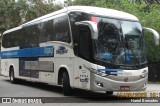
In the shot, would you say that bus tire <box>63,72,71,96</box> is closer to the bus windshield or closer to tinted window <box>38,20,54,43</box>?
the bus windshield

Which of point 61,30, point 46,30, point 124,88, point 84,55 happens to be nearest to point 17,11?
point 46,30

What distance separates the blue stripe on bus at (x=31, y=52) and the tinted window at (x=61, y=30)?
765 millimetres

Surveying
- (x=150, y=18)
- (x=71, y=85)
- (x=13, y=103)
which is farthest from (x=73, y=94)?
(x=150, y=18)

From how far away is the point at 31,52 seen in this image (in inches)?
802

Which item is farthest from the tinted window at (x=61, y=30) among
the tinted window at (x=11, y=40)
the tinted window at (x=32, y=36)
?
the tinted window at (x=11, y=40)

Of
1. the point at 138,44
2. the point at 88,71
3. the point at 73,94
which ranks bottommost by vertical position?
the point at 73,94

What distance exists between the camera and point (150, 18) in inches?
1061

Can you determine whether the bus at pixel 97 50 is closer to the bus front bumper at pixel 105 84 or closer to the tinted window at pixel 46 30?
the bus front bumper at pixel 105 84

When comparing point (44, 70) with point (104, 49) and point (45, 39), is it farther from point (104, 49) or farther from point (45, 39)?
point (104, 49)

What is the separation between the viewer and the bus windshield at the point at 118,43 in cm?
1422

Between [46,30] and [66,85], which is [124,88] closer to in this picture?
[66,85]

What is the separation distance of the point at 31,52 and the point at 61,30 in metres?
4.32

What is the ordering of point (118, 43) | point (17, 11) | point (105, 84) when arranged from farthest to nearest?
point (17, 11)
point (118, 43)
point (105, 84)

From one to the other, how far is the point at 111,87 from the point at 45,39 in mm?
5501
